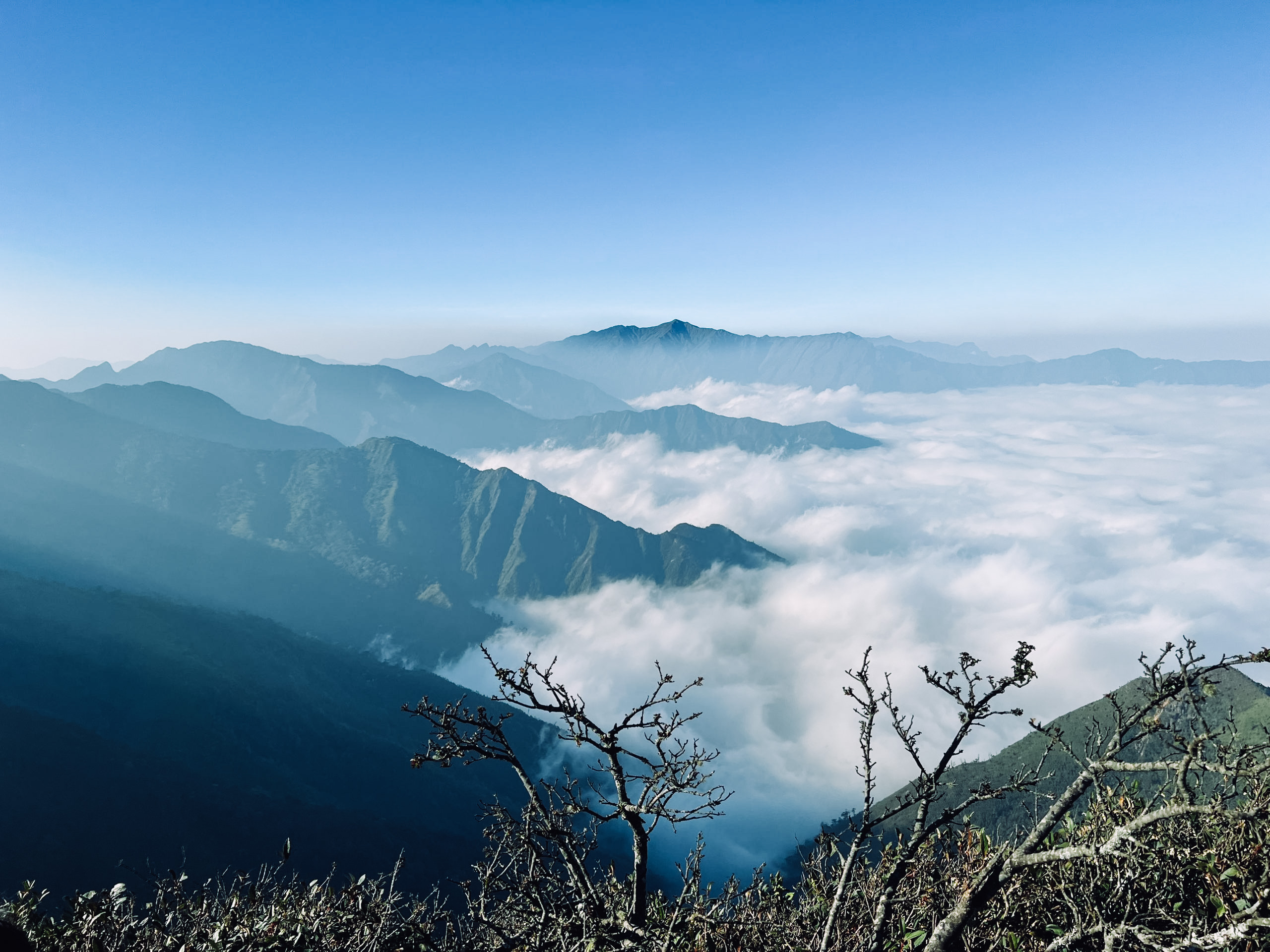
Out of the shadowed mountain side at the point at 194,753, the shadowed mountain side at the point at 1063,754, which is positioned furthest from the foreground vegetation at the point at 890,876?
the shadowed mountain side at the point at 1063,754

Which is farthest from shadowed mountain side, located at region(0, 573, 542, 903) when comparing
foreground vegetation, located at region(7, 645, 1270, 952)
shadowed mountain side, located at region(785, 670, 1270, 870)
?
shadowed mountain side, located at region(785, 670, 1270, 870)

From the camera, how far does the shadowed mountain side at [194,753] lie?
242ft

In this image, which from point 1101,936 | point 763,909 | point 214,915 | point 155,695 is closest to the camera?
point 1101,936

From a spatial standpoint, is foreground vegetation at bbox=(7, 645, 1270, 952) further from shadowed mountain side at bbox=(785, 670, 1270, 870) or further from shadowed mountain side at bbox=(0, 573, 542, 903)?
shadowed mountain side at bbox=(785, 670, 1270, 870)

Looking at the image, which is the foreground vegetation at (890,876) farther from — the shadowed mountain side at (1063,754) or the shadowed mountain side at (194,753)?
the shadowed mountain side at (1063,754)

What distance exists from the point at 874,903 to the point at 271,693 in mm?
142284

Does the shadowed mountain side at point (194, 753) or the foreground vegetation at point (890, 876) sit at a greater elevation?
the foreground vegetation at point (890, 876)

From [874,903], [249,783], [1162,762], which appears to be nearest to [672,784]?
[1162,762]

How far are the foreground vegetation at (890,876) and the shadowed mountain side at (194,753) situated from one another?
76928 millimetres

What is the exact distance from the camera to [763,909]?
1425cm

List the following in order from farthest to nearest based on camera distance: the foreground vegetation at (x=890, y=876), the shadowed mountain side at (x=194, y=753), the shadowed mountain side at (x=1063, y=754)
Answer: the shadowed mountain side at (x=1063, y=754) < the shadowed mountain side at (x=194, y=753) < the foreground vegetation at (x=890, y=876)

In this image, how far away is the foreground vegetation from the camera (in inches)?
305

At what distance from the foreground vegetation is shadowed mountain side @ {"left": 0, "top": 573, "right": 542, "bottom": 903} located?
76928 mm

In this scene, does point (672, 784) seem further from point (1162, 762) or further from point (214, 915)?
point (214, 915)
